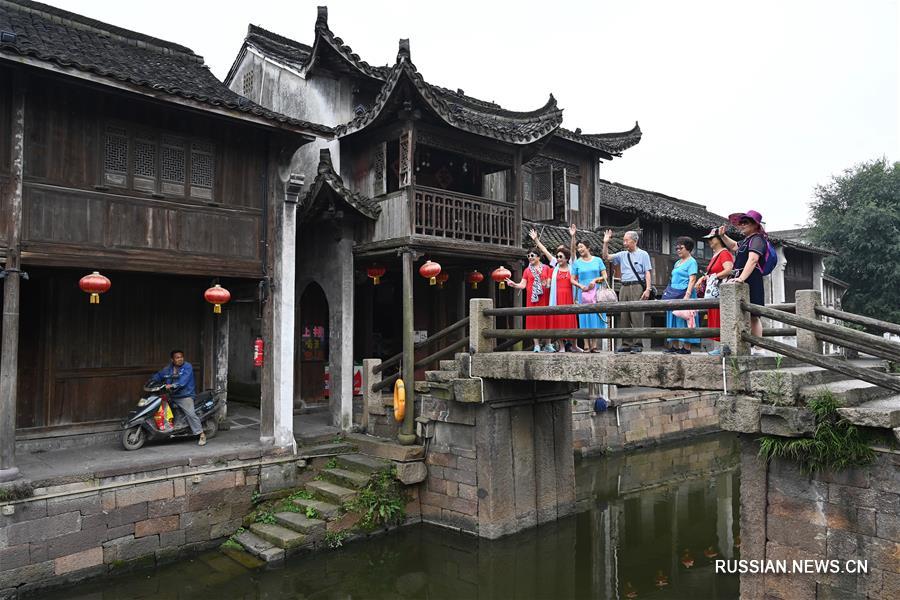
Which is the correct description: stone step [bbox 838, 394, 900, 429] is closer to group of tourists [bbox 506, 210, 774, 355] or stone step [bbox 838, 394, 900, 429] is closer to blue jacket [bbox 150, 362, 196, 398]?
group of tourists [bbox 506, 210, 774, 355]

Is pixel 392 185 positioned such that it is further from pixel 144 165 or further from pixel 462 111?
pixel 144 165

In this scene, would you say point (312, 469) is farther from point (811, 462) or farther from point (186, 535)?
point (811, 462)

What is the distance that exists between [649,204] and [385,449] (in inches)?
582

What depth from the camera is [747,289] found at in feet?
21.6

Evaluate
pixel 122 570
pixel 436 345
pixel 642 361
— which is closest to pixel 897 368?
pixel 642 361

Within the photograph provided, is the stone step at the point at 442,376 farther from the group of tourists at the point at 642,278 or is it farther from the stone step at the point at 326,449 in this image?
the stone step at the point at 326,449

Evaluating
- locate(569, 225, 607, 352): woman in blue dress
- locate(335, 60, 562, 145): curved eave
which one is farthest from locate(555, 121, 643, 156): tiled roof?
locate(569, 225, 607, 352): woman in blue dress

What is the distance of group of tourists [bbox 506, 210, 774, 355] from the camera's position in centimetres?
695

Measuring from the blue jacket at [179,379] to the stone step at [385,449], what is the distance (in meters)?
2.96

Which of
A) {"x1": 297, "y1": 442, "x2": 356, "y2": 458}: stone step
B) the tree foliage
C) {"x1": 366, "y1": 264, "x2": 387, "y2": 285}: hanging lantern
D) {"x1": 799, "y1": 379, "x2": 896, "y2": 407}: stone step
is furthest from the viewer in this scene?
the tree foliage

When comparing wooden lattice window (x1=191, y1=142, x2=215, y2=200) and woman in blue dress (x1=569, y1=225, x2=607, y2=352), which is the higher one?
wooden lattice window (x1=191, y1=142, x2=215, y2=200)

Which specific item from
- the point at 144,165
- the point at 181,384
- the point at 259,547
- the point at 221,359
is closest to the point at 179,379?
the point at 181,384

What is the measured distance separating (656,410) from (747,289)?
11.6m

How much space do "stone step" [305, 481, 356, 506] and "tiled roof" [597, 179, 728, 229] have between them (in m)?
12.1
